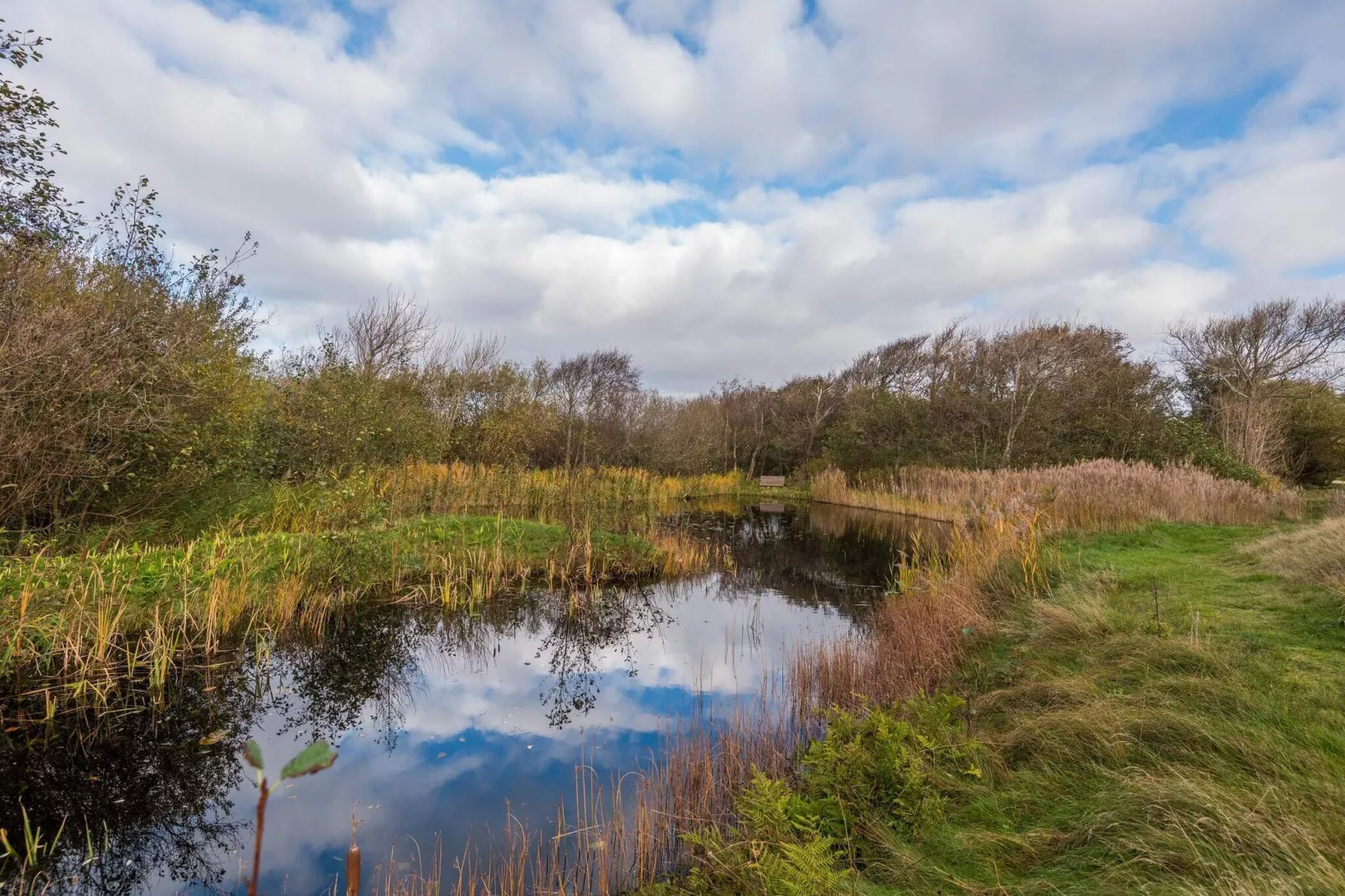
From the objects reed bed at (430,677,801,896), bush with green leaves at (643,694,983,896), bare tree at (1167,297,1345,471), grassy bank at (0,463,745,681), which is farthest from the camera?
bare tree at (1167,297,1345,471)

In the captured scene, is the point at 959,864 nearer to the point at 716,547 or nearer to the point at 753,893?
the point at 753,893

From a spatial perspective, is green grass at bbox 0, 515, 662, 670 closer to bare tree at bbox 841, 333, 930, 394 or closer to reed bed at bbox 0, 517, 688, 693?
reed bed at bbox 0, 517, 688, 693

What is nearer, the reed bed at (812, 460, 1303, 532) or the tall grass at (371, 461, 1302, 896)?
the tall grass at (371, 461, 1302, 896)

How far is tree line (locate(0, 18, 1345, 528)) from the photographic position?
6762 mm

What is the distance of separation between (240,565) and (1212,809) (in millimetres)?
9112

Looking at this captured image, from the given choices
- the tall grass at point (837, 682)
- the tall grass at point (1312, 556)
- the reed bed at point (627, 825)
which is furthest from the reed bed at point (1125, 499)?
the reed bed at point (627, 825)

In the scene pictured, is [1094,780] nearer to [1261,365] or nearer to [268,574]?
[268,574]

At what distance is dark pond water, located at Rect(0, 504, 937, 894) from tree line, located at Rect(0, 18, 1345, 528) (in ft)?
10.5

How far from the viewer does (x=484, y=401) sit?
71.1ft

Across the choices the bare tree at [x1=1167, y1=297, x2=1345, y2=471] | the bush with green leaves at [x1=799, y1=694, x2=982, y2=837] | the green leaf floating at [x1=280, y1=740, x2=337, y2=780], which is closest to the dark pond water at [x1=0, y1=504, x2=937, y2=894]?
the bush with green leaves at [x1=799, y1=694, x2=982, y2=837]

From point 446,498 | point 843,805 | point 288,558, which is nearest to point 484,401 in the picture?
point 446,498

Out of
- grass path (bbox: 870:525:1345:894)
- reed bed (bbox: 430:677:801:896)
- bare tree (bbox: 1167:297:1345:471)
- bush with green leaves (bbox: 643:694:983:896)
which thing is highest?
bare tree (bbox: 1167:297:1345:471)

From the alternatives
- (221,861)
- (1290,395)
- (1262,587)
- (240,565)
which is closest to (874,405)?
(1290,395)

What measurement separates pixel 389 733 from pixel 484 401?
55.7 ft
